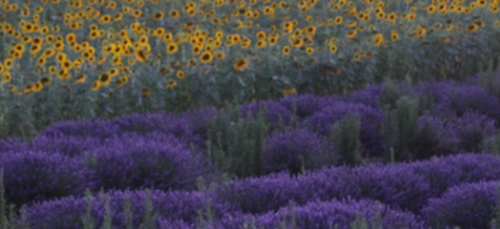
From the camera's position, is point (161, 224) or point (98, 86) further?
point (98, 86)

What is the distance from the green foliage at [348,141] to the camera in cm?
540

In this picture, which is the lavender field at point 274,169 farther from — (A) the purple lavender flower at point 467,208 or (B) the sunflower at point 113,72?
(B) the sunflower at point 113,72

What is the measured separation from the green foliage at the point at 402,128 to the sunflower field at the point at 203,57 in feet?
3.93

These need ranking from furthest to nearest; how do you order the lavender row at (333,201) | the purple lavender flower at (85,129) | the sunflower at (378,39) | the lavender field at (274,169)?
the sunflower at (378,39)
the purple lavender flower at (85,129)
the lavender field at (274,169)
the lavender row at (333,201)

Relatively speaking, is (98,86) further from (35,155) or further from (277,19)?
(277,19)

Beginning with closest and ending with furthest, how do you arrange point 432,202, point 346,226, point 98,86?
point 346,226 < point 432,202 < point 98,86

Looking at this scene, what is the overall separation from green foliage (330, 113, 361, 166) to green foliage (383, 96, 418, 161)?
1.06 ft

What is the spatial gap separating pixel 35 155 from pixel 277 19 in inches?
271

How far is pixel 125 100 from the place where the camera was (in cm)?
721

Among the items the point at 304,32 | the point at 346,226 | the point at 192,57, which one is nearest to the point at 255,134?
the point at 346,226

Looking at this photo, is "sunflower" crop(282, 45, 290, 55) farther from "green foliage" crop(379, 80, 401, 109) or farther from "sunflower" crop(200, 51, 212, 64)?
"green foliage" crop(379, 80, 401, 109)

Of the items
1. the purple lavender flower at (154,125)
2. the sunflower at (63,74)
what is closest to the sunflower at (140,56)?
the sunflower at (63,74)

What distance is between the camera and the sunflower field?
7.05 metres

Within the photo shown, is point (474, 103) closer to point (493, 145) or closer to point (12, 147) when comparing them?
point (493, 145)
